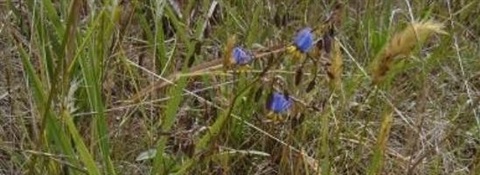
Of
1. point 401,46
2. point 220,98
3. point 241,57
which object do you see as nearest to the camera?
point 401,46

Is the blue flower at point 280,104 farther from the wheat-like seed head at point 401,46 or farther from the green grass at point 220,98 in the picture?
the wheat-like seed head at point 401,46

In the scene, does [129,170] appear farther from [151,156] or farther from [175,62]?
[175,62]

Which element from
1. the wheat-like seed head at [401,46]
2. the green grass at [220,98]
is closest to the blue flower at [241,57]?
the green grass at [220,98]

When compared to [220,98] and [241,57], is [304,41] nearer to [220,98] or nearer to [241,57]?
[241,57]

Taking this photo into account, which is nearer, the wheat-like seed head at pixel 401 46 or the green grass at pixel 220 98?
the wheat-like seed head at pixel 401 46

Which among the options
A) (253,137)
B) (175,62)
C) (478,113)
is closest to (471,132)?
(478,113)

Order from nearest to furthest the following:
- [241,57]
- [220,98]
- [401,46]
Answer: [401,46] < [241,57] < [220,98]

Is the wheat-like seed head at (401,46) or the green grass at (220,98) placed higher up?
the wheat-like seed head at (401,46)

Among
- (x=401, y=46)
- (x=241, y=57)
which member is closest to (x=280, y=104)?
(x=241, y=57)

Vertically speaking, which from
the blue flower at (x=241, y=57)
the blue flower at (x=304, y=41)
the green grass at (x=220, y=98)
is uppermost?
the blue flower at (x=304, y=41)
